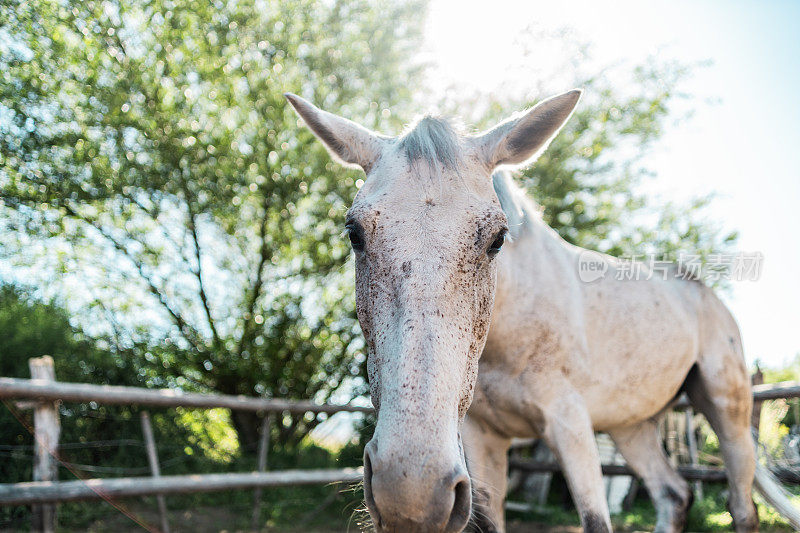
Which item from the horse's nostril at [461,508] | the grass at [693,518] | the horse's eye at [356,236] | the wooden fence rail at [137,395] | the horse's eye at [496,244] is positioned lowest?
the grass at [693,518]

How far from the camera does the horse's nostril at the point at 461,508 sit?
4.39ft

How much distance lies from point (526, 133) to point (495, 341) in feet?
3.32

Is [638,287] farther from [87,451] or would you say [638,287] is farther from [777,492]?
[87,451]

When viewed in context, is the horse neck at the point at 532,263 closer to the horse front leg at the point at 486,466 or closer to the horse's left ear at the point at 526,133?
the horse's left ear at the point at 526,133

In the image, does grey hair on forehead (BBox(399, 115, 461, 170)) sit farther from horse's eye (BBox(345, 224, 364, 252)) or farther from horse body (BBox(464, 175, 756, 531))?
horse body (BBox(464, 175, 756, 531))

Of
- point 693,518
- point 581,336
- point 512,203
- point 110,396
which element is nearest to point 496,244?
point 512,203

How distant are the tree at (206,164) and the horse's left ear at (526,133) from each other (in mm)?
4677

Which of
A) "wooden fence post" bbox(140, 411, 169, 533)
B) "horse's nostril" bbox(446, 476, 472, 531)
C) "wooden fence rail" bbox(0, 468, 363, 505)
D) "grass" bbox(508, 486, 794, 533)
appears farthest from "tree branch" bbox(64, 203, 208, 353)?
"horse's nostril" bbox(446, 476, 472, 531)

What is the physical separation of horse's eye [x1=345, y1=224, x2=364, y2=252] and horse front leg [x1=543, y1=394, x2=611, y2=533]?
1348mm

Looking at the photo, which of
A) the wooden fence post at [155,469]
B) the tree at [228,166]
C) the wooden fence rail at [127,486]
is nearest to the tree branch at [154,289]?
the tree at [228,166]

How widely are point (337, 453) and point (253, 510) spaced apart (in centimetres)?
206

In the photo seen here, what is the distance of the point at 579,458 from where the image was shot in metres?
2.54

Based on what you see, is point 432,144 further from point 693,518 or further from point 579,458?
point 693,518

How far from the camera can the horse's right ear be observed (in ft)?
7.58
